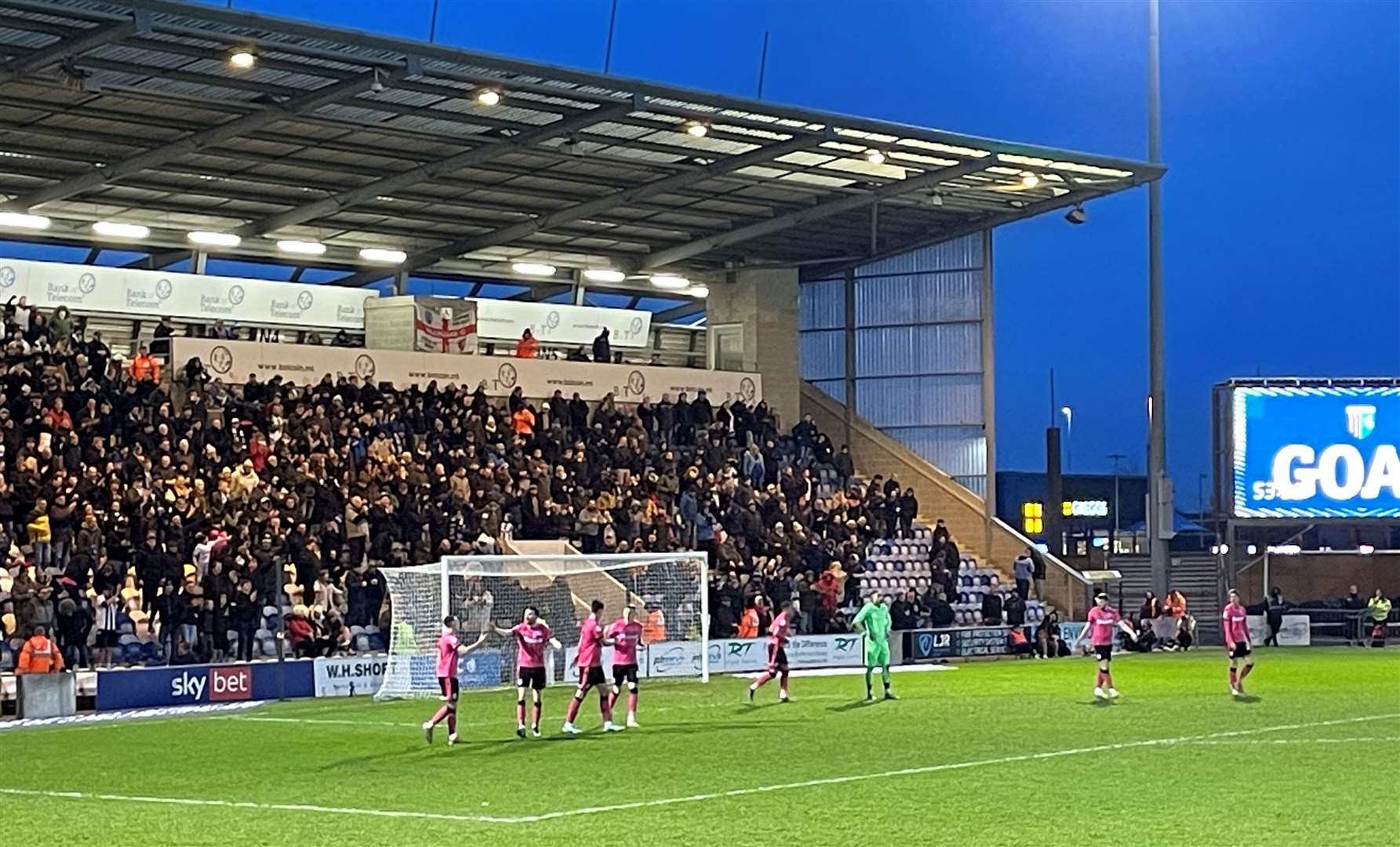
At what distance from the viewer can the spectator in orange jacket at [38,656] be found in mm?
31703

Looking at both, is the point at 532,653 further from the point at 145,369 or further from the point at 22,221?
the point at 22,221

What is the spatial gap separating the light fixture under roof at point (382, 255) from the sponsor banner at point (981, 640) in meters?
16.6

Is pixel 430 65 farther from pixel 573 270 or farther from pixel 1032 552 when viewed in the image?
pixel 1032 552

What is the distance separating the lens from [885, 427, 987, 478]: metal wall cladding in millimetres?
55281

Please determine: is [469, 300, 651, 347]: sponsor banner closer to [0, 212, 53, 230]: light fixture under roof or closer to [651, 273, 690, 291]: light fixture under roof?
[651, 273, 690, 291]: light fixture under roof

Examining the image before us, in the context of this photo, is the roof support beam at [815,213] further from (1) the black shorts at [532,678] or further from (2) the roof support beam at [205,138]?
(1) the black shorts at [532,678]

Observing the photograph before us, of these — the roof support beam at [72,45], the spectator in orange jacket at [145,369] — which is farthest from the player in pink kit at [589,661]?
the spectator in orange jacket at [145,369]

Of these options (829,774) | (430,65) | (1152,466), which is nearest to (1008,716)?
(829,774)

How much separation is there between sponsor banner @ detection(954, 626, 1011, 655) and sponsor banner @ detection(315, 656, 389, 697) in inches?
601

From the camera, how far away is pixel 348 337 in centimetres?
5006

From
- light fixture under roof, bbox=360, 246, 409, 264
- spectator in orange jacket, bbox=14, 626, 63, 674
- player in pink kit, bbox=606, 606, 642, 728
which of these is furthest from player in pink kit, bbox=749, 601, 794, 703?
light fixture under roof, bbox=360, 246, 409, 264

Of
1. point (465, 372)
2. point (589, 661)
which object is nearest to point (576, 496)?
point (465, 372)

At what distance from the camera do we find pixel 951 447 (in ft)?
183

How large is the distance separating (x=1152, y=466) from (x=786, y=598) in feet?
32.4
